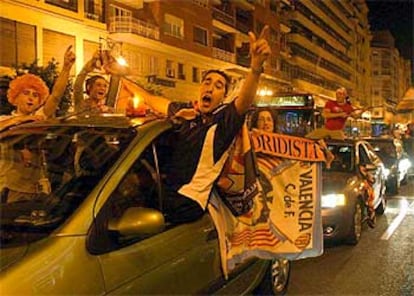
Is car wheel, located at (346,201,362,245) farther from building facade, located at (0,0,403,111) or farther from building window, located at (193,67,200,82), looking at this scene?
building window, located at (193,67,200,82)

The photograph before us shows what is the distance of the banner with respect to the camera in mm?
3984

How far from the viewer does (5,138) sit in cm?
407

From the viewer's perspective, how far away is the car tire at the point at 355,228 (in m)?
8.42

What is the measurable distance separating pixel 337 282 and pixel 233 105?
11.0 feet

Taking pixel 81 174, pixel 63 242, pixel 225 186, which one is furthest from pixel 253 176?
pixel 63 242

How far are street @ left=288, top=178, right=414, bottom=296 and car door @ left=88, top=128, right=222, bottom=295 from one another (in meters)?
2.46

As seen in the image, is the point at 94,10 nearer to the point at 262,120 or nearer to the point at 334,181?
the point at 334,181

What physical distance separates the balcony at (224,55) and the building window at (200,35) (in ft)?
4.59

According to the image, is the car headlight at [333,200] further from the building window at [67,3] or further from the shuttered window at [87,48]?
the shuttered window at [87,48]

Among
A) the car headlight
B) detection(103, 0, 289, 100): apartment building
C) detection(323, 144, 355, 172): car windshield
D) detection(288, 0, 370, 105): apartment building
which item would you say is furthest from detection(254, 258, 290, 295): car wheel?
detection(288, 0, 370, 105): apartment building

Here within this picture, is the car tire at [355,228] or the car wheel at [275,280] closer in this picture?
the car wheel at [275,280]

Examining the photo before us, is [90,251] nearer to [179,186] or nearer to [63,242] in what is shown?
[63,242]

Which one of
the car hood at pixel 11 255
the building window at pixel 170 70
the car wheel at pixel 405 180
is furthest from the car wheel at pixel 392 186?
the building window at pixel 170 70

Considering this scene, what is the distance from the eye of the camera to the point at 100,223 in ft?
10.1
